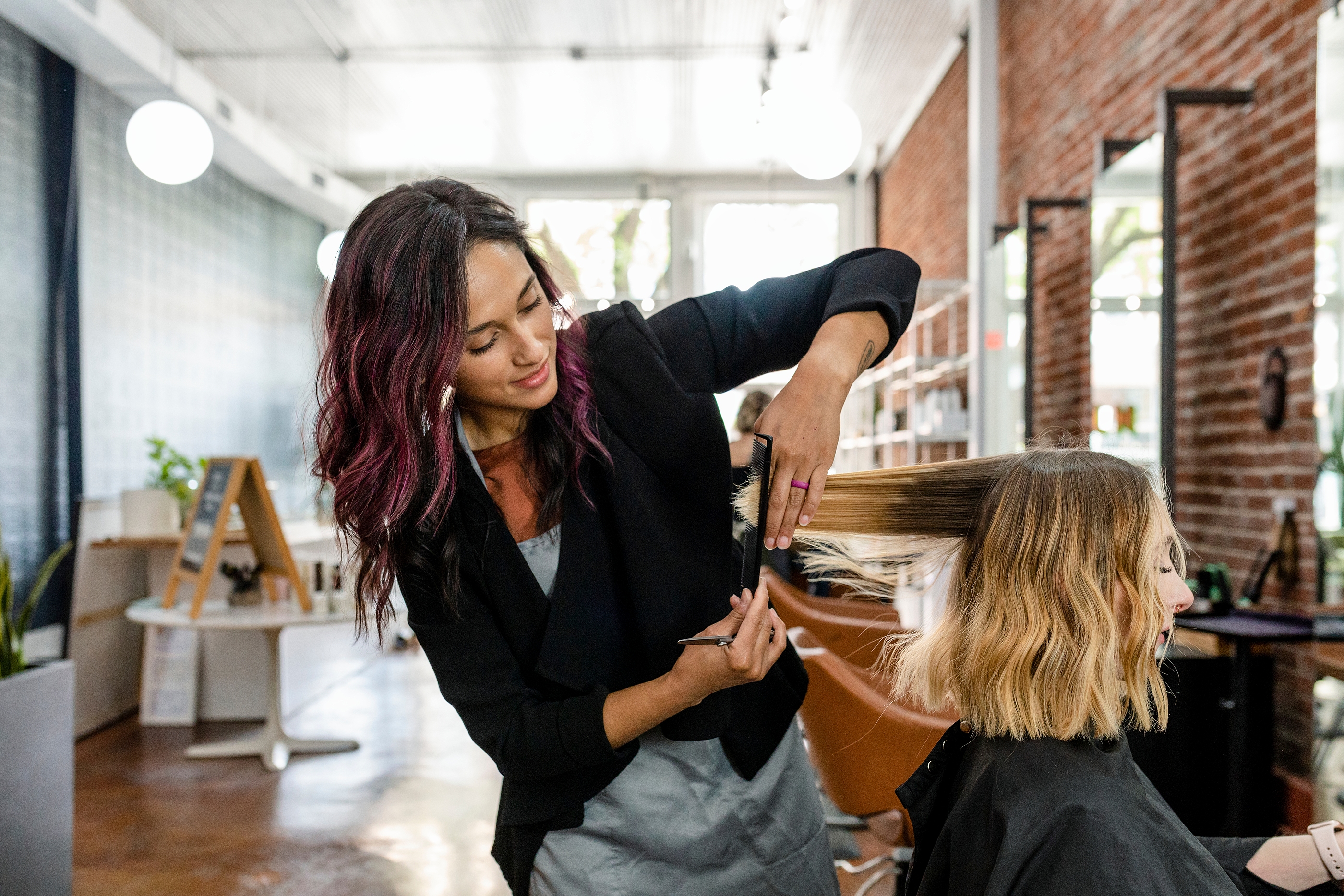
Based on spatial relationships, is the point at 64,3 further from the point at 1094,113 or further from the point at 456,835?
the point at 1094,113

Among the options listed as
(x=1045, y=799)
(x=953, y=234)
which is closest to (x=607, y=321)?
(x=1045, y=799)

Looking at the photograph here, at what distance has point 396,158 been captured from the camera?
8.59 metres

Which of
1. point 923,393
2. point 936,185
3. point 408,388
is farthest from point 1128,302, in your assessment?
point 936,185

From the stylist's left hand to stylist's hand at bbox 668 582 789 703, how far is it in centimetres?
7

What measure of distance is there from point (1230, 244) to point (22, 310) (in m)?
5.18

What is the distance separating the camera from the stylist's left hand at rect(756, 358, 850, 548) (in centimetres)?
92

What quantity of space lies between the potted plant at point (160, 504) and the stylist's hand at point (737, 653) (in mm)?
4216

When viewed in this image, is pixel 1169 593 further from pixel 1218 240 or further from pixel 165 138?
A: pixel 165 138

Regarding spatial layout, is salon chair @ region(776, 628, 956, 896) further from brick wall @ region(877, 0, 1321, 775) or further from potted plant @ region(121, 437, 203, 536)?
potted plant @ region(121, 437, 203, 536)

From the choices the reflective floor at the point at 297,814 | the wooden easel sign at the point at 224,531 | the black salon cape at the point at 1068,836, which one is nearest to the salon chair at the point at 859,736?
the black salon cape at the point at 1068,836

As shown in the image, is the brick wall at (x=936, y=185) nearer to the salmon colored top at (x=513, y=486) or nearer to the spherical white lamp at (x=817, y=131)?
the spherical white lamp at (x=817, y=131)

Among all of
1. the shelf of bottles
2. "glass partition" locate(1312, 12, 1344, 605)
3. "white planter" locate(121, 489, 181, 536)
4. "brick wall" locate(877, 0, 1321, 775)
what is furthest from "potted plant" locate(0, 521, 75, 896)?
the shelf of bottles

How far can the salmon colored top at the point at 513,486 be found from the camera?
1.17m

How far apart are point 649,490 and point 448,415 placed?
25 centimetres
